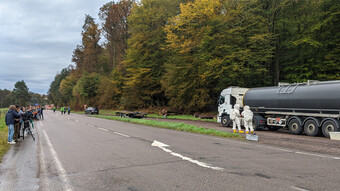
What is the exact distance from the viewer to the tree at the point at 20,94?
143625 millimetres

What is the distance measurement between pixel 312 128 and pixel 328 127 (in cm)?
98

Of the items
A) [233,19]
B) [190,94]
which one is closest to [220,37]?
[233,19]

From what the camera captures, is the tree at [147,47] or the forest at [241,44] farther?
the tree at [147,47]

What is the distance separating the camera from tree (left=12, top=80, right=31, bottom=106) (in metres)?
144

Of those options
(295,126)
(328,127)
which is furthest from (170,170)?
(295,126)

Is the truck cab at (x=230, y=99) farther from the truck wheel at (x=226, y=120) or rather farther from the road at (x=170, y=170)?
the road at (x=170, y=170)

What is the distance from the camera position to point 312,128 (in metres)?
14.6

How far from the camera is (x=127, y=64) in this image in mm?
45344

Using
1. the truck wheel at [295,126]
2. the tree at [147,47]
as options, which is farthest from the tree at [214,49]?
the truck wheel at [295,126]

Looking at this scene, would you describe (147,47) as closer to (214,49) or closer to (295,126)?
(214,49)

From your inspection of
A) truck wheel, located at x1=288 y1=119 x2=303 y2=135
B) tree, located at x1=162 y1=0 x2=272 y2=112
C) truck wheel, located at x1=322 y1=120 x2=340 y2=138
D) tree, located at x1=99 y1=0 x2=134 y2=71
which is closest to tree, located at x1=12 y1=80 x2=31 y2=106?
tree, located at x1=99 y1=0 x2=134 y2=71

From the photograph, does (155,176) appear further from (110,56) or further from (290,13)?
(110,56)

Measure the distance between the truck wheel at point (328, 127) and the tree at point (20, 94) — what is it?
157 metres

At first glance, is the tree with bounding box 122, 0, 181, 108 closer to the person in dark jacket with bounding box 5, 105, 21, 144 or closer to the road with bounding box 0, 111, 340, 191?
the person in dark jacket with bounding box 5, 105, 21, 144
